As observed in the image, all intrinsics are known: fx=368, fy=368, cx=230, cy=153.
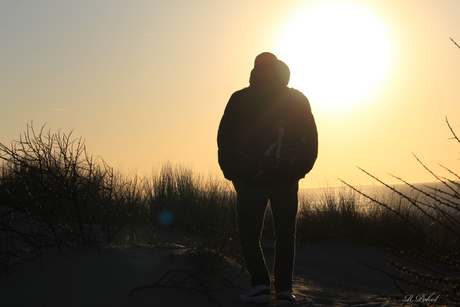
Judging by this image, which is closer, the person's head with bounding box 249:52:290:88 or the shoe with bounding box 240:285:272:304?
the shoe with bounding box 240:285:272:304

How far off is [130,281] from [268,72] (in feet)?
6.53

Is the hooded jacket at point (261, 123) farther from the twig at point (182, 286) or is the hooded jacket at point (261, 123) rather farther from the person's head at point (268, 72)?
the twig at point (182, 286)

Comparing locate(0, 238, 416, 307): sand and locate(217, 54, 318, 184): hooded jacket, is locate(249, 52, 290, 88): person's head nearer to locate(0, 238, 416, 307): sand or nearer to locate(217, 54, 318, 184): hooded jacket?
locate(217, 54, 318, 184): hooded jacket

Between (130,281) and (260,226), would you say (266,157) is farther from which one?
(130,281)

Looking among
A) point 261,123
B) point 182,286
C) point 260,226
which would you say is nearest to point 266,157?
point 261,123

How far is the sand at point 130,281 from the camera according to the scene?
8.62ft

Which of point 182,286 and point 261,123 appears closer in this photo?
point 182,286

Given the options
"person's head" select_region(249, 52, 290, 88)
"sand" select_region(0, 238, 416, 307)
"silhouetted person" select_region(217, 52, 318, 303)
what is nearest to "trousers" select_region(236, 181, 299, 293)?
"silhouetted person" select_region(217, 52, 318, 303)

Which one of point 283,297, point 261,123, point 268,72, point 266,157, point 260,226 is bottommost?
point 283,297

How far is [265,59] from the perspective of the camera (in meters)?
3.03

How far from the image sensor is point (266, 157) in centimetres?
287

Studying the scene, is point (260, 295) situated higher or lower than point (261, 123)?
lower

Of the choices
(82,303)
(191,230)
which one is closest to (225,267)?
(82,303)

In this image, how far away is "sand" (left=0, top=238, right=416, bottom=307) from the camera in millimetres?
2627
